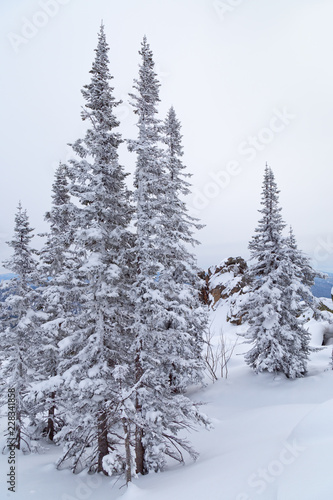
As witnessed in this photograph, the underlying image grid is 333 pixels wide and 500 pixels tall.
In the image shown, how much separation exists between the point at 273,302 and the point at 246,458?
10.2m

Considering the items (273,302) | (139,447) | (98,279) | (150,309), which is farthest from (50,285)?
(273,302)

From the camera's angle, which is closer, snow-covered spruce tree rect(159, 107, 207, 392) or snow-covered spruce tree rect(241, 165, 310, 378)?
snow-covered spruce tree rect(159, 107, 207, 392)

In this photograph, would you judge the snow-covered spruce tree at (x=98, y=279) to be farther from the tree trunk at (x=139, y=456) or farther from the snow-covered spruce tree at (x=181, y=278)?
the snow-covered spruce tree at (x=181, y=278)

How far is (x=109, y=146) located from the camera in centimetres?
1130

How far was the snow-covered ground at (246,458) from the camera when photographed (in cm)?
589

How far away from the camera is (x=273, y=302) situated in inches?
680

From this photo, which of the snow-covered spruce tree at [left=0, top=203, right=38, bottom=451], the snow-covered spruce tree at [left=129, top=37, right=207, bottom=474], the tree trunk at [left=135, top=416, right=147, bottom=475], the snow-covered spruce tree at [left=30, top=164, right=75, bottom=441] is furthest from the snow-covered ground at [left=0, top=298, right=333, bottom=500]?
the snow-covered spruce tree at [left=0, top=203, right=38, bottom=451]

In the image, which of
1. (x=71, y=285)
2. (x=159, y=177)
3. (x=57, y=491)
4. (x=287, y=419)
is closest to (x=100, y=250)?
(x=71, y=285)

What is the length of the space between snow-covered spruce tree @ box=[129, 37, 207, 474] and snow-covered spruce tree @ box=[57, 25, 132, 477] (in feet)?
2.49

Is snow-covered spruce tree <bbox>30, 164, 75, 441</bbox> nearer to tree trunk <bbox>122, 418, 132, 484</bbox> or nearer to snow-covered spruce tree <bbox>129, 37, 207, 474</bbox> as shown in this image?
snow-covered spruce tree <bbox>129, 37, 207, 474</bbox>

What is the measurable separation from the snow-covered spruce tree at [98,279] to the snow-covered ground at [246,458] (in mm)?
1220

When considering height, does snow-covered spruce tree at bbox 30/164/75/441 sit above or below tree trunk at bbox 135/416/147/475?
above

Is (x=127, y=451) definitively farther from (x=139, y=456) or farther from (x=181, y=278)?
(x=181, y=278)

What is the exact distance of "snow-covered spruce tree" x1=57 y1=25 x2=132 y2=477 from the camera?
1012 centimetres
